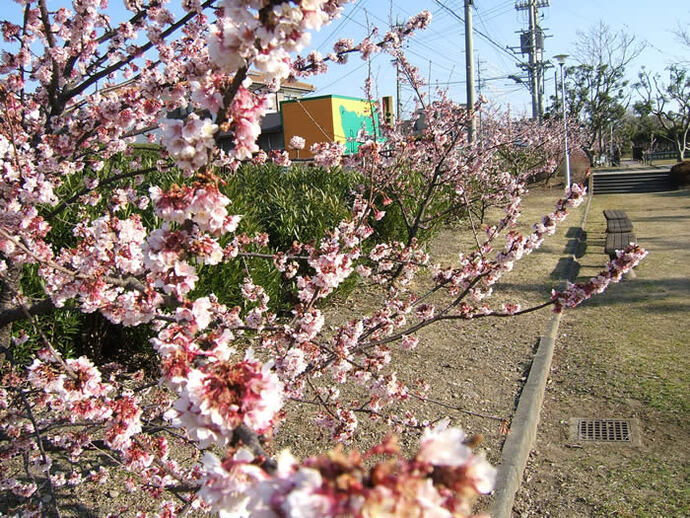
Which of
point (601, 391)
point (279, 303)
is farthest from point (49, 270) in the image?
point (601, 391)

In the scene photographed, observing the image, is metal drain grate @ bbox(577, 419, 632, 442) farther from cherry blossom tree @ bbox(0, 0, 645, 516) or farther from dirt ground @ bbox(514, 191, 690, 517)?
cherry blossom tree @ bbox(0, 0, 645, 516)

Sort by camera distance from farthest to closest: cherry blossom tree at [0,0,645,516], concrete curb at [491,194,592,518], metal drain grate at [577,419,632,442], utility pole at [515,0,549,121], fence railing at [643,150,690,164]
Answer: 1. fence railing at [643,150,690,164]
2. utility pole at [515,0,549,121]
3. metal drain grate at [577,419,632,442]
4. concrete curb at [491,194,592,518]
5. cherry blossom tree at [0,0,645,516]

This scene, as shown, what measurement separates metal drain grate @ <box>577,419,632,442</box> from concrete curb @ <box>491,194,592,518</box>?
1.04ft

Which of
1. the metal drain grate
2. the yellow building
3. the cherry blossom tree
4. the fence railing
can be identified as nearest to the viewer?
the cherry blossom tree

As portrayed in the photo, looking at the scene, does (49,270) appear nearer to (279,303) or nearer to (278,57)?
(278,57)

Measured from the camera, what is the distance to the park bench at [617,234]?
8.20m

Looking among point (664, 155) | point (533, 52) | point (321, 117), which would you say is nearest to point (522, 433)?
point (321, 117)

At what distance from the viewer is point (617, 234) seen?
360 inches

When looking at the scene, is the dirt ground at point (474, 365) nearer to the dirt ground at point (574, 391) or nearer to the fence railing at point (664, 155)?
the dirt ground at point (574, 391)

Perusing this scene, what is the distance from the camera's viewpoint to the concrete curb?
Answer: 305cm

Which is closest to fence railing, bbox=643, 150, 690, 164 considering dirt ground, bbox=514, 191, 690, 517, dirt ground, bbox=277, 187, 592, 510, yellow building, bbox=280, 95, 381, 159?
yellow building, bbox=280, 95, 381, 159

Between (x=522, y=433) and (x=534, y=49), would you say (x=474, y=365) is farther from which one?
(x=534, y=49)

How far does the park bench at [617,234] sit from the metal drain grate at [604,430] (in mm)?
3990

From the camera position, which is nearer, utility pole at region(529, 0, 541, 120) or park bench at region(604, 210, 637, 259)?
park bench at region(604, 210, 637, 259)
